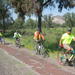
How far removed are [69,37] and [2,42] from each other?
22.5 metres

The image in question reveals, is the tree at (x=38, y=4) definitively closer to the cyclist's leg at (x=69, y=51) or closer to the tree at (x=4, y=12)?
the cyclist's leg at (x=69, y=51)

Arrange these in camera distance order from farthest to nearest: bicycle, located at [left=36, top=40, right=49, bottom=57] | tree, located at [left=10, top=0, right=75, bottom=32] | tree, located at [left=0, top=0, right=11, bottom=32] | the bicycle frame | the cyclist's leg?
tree, located at [left=0, top=0, right=11, bottom=32] → tree, located at [left=10, top=0, right=75, bottom=32] → bicycle, located at [left=36, top=40, right=49, bottom=57] → the bicycle frame → the cyclist's leg

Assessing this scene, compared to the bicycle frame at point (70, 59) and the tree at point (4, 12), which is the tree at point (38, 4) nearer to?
the bicycle frame at point (70, 59)

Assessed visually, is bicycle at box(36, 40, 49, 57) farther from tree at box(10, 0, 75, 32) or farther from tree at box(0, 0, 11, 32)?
tree at box(0, 0, 11, 32)

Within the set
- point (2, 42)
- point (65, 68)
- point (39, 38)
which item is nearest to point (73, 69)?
point (65, 68)

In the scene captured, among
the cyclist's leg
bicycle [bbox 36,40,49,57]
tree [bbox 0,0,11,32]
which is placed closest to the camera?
the cyclist's leg

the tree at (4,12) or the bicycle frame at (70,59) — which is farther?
the tree at (4,12)

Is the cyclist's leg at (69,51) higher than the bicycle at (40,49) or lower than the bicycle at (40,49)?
higher

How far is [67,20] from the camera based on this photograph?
489 ft

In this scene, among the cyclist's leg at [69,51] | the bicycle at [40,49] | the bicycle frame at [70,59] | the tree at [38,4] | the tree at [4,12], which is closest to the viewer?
the cyclist's leg at [69,51]

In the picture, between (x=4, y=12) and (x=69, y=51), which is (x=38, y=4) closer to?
(x=69, y=51)

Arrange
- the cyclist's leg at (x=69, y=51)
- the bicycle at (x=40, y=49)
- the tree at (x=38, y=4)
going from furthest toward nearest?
1. the tree at (x=38, y=4)
2. the bicycle at (x=40, y=49)
3. the cyclist's leg at (x=69, y=51)

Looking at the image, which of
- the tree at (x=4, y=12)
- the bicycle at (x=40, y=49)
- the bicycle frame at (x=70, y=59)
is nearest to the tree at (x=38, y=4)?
the bicycle at (x=40, y=49)

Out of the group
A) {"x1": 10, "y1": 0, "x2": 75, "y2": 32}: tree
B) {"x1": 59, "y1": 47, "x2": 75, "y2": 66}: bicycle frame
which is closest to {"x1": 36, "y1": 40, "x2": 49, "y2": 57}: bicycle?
{"x1": 59, "y1": 47, "x2": 75, "y2": 66}: bicycle frame
